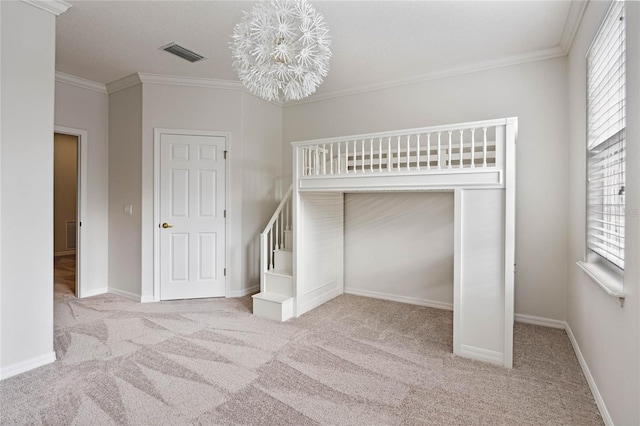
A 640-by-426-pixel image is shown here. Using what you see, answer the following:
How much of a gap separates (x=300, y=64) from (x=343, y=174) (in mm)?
1576

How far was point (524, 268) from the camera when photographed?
3.58m

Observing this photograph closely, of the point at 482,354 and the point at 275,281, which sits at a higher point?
the point at 275,281

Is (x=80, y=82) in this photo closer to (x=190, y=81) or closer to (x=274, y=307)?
(x=190, y=81)

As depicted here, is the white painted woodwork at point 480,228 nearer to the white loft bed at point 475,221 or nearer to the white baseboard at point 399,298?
the white loft bed at point 475,221

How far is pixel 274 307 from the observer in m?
3.60

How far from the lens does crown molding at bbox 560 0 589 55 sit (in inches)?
103

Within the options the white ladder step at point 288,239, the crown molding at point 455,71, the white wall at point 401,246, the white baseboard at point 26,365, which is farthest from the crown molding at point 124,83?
the white baseboard at point 26,365

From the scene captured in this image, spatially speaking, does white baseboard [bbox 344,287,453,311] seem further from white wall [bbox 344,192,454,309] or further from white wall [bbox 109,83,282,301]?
white wall [bbox 109,83,282,301]

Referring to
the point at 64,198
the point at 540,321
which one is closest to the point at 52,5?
the point at 540,321

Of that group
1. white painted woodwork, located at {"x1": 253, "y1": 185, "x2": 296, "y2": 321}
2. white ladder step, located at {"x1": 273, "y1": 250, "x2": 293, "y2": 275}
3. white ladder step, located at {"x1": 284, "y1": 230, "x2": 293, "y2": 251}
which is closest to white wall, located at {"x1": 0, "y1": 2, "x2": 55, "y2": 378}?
white painted woodwork, located at {"x1": 253, "y1": 185, "x2": 296, "y2": 321}

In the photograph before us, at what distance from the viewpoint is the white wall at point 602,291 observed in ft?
5.10

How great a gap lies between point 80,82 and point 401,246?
451 centimetres

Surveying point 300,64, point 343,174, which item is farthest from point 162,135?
point 300,64

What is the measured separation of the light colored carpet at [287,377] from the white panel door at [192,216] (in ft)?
2.53
